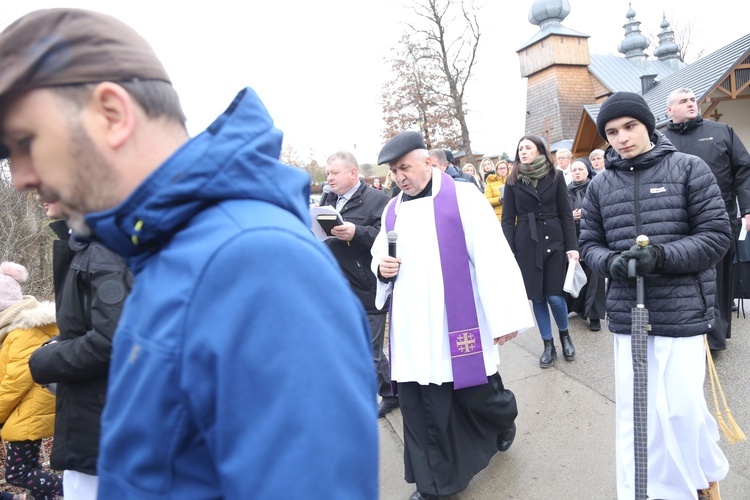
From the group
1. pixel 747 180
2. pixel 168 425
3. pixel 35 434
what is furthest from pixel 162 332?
pixel 747 180

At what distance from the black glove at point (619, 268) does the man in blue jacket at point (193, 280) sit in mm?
2054

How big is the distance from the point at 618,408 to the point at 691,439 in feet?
1.15

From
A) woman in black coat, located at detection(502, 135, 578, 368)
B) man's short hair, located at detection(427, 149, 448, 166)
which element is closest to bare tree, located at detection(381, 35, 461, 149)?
man's short hair, located at detection(427, 149, 448, 166)

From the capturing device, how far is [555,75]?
125ft

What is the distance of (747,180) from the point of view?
4.52 meters

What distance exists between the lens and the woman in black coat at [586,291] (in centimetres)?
581

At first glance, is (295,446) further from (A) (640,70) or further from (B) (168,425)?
(A) (640,70)

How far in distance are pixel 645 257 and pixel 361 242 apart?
248cm

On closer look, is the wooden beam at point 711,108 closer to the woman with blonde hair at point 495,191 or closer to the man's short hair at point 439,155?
the woman with blonde hair at point 495,191

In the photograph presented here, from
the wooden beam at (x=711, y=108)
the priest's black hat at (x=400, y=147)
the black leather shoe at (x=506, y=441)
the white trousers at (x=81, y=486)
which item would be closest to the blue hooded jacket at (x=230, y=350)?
the white trousers at (x=81, y=486)

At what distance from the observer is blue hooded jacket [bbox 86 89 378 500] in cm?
73

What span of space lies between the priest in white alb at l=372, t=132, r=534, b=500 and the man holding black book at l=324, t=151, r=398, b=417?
1.24 m

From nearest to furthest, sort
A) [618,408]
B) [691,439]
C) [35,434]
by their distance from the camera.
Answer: [691,439]
[618,408]
[35,434]

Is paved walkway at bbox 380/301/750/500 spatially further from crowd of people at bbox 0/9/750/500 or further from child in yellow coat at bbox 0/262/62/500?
child in yellow coat at bbox 0/262/62/500
